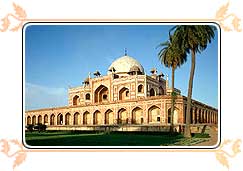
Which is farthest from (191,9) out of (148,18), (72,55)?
(72,55)

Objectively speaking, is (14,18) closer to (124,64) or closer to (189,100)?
(124,64)

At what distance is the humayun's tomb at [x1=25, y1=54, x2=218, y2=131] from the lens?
13.8ft

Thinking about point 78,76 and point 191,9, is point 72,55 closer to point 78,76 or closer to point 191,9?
point 78,76

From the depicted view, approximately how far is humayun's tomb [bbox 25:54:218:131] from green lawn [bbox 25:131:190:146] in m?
0.11

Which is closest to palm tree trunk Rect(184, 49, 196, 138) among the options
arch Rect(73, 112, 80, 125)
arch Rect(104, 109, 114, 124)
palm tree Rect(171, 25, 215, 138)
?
palm tree Rect(171, 25, 215, 138)

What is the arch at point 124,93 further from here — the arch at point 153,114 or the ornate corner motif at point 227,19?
the ornate corner motif at point 227,19

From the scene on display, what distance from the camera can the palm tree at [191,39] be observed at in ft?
12.9

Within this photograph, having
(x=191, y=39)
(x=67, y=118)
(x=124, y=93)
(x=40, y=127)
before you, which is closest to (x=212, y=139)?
(x=191, y=39)

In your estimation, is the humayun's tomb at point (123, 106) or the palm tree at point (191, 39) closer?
the palm tree at point (191, 39)

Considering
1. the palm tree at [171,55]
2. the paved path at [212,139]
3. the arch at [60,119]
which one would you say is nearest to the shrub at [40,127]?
the arch at [60,119]

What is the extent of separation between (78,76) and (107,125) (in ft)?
1.97

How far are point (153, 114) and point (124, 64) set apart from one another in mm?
604

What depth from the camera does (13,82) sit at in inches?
154

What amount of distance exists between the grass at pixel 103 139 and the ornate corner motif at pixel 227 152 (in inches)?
14.0
